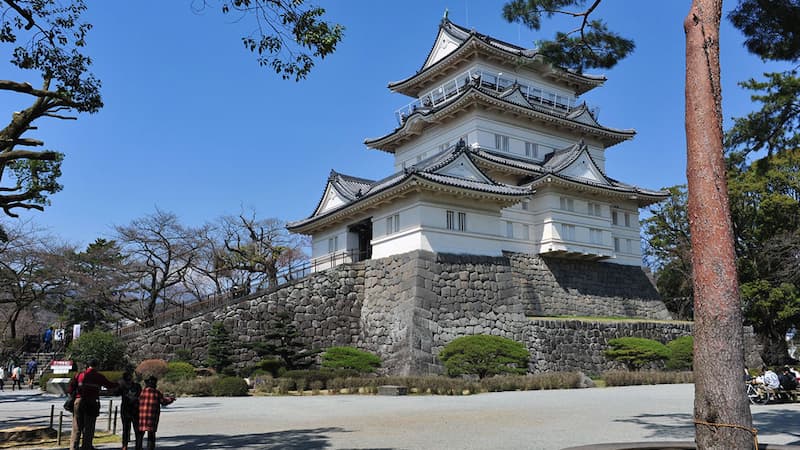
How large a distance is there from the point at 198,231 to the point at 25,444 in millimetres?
31723

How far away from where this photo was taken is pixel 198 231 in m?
41.1

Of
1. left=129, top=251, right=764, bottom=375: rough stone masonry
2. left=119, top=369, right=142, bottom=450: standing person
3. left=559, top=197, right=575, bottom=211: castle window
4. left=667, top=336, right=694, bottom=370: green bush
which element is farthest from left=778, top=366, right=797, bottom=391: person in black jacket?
left=119, top=369, right=142, bottom=450: standing person

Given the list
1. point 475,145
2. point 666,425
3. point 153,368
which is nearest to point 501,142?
point 475,145

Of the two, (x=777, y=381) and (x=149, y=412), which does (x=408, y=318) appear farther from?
(x=149, y=412)

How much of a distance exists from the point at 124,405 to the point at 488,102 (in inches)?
Result: 1080

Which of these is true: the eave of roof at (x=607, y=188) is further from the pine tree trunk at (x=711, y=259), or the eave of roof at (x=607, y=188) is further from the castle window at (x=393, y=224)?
the pine tree trunk at (x=711, y=259)

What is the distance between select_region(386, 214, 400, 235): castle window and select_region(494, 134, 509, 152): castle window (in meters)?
9.63

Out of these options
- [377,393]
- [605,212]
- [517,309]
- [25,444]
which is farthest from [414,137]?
[25,444]

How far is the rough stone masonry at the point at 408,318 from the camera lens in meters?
24.9

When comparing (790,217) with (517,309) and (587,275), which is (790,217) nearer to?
(587,275)

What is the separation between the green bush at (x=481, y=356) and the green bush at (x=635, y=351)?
674 centimetres

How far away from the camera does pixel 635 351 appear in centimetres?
2748

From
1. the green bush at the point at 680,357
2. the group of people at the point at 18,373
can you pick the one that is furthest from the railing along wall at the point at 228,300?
the green bush at the point at 680,357

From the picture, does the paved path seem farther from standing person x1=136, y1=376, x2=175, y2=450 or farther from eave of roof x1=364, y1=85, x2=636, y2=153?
eave of roof x1=364, y1=85, x2=636, y2=153
